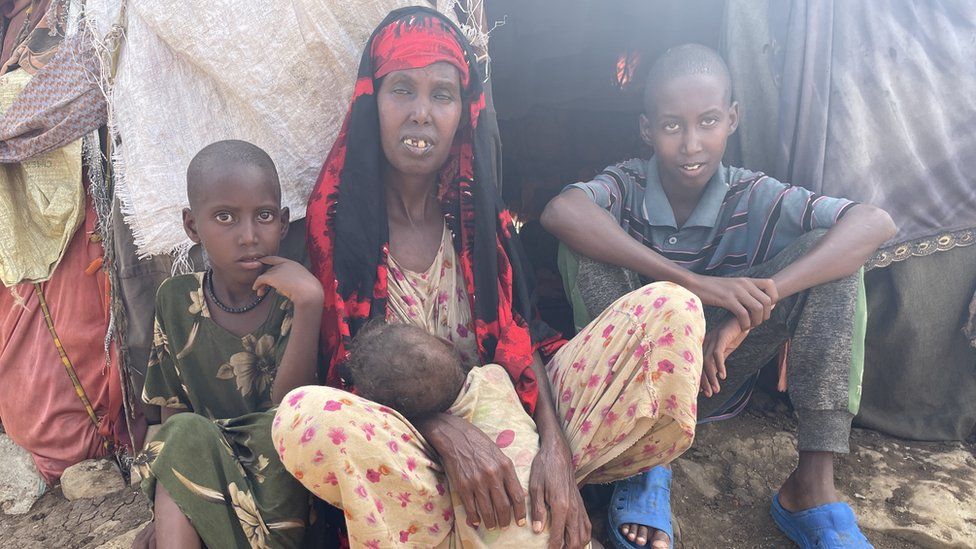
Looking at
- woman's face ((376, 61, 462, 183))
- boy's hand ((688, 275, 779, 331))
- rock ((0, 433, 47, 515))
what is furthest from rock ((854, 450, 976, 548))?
rock ((0, 433, 47, 515))

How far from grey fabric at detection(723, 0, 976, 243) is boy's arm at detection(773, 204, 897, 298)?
470mm

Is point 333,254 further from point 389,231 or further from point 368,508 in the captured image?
point 368,508

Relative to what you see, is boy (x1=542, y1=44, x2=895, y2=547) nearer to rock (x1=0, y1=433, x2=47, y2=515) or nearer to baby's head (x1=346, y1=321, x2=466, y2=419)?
baby's head (x1=346, y1=321, x2=466, y2=419)

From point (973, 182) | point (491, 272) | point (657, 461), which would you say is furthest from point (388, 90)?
point (973, 182)

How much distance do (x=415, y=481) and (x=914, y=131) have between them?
7.23 ft

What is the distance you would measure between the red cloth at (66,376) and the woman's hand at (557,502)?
175cm

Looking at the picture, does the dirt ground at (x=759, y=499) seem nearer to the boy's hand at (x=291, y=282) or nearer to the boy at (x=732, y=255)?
the boy at (x=732, y=255)

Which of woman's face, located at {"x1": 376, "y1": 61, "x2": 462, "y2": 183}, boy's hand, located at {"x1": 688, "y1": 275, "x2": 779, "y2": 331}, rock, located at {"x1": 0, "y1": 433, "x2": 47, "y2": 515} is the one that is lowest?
rock, located at {"x1": 0, "y1": 433, "x2": 47, "y2": 515}

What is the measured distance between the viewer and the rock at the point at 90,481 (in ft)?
8.13

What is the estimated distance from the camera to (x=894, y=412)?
8.79 ft

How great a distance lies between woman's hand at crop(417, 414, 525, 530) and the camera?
5.15 ft

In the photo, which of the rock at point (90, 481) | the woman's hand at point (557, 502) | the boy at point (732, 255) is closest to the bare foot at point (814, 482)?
the boy at point (732, 255)

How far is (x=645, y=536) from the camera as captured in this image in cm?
199

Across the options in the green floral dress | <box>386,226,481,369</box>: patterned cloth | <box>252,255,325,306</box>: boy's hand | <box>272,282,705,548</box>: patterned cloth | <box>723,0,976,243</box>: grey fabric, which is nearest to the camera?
<box>272,282,705,548</box>: patterned cloth
